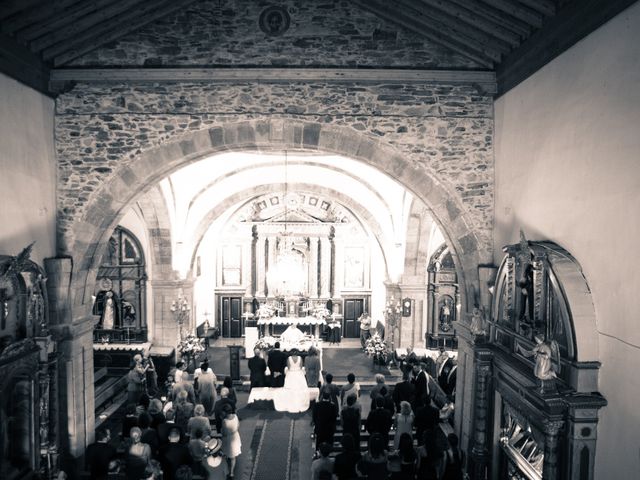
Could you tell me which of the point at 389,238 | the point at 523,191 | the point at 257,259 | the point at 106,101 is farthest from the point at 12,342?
the point at 257,259

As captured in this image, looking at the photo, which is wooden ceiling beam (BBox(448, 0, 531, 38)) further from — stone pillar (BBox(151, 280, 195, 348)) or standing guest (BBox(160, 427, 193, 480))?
stone pillar (BBox(151, 280, 195, 348))

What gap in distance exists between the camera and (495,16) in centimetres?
650

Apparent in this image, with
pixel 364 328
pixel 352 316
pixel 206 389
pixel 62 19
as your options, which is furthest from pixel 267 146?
pixel 352 316

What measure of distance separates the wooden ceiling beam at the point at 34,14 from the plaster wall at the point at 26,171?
66 cm

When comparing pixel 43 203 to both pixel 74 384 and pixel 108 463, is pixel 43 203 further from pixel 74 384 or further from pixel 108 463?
pixel 108 463

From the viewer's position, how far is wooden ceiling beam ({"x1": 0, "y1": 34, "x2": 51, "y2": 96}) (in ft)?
21.6

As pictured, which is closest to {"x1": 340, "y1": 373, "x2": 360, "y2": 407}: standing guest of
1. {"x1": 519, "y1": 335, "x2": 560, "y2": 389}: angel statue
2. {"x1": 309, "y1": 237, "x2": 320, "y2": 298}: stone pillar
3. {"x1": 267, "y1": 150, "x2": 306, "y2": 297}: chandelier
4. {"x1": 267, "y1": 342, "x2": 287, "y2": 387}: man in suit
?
{"x1": 267, "y1": 342, "x2": 287, "y2": 387}: man in suit

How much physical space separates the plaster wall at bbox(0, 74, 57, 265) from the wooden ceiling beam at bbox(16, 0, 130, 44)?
2.19ft

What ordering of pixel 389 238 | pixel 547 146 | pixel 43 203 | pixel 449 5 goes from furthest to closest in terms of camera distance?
pixel 389 238 < pixel 43 203 < pixel 449 5 < pixel 547 146

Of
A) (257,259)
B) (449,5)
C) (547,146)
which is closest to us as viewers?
(547,146)

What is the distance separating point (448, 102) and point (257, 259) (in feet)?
41.4

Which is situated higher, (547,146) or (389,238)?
(547,146)

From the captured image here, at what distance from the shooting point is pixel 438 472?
7.07m

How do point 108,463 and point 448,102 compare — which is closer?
point 108,463
